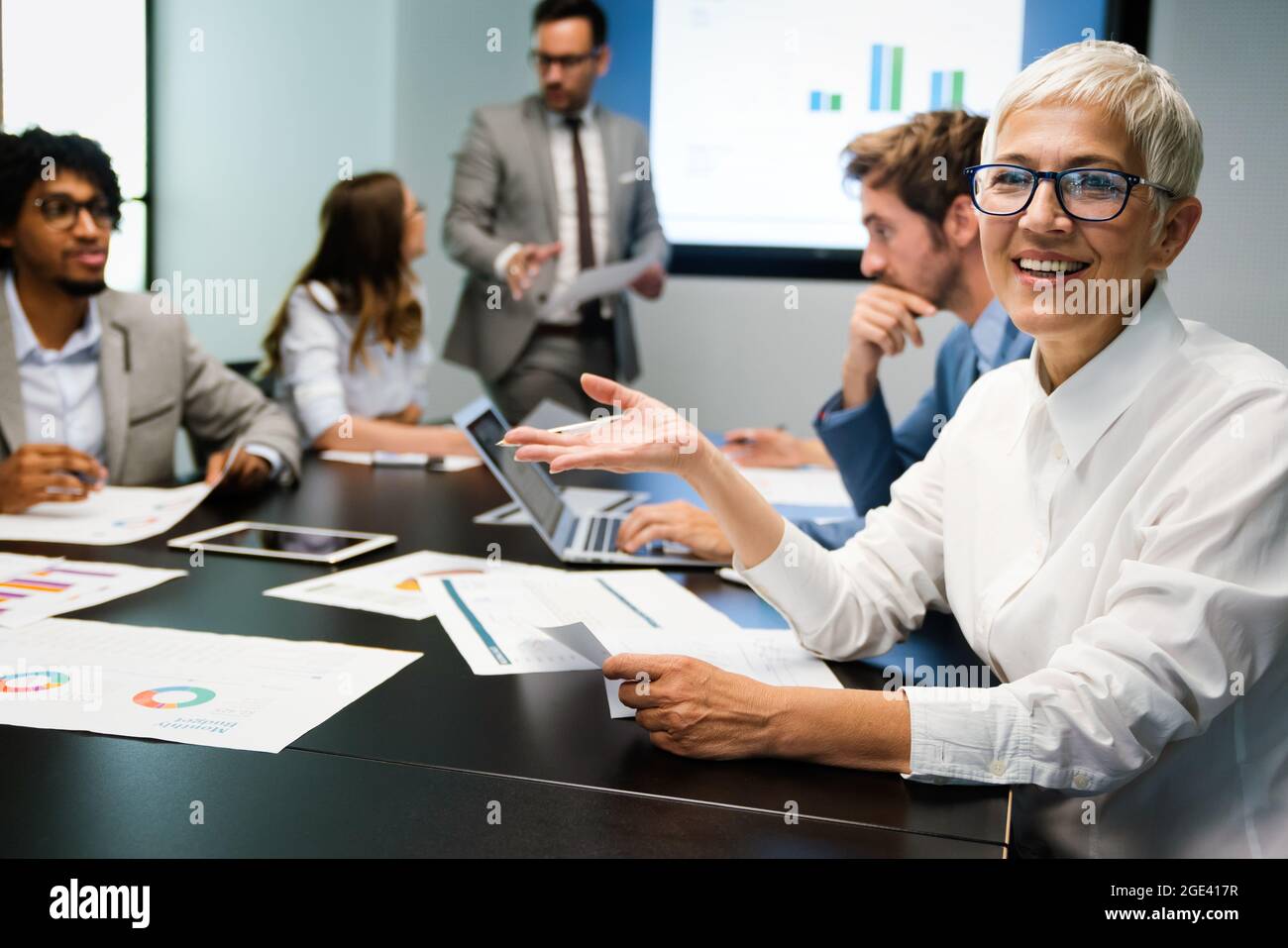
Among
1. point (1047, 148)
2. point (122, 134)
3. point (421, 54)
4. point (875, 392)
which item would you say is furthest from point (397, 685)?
point (421, 54)

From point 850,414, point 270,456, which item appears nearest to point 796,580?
point 850,414

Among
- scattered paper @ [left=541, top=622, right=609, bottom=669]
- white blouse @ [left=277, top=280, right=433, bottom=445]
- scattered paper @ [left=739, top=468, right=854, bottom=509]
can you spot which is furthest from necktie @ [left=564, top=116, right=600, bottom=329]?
scattered paper @ [left=541, top=622, right=609, bottom=669]

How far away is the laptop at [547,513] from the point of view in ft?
5.35

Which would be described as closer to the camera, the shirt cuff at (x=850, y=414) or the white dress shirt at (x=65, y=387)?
the shirt cuff at (x=850, y=414)

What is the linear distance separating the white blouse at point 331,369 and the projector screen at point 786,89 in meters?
1.47

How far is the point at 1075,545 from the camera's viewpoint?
113cm

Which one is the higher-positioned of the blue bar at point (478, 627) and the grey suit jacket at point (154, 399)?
the grey suit jacket at point (154, 399)

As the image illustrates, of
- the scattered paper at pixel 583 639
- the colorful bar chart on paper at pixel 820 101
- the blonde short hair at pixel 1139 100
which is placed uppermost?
the colorful bar chart on paper at pixel 820 101

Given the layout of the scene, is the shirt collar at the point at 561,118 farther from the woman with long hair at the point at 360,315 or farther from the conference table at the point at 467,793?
the conference table at the point at 467,793

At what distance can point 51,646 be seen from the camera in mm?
1192

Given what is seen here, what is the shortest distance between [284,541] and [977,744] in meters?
1.16

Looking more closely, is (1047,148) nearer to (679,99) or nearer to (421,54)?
(679,99)

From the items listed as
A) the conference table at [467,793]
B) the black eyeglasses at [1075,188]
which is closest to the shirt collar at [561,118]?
the black eyeglasses at [1075,188]

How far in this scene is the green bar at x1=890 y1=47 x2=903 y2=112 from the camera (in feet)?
13.1
